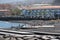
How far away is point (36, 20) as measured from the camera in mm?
4262

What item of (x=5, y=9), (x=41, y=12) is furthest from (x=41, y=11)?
(x=5, y=9)

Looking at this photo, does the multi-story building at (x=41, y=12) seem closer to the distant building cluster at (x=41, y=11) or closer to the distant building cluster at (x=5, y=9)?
the distant building cluster at (x=41, y=11)

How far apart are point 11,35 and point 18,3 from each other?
5.35 feet

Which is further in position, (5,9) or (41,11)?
(5,9)

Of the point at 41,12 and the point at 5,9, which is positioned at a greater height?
the point at 5,9

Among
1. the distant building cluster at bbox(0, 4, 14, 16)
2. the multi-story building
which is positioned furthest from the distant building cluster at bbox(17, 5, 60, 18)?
the distant building cluster at bbox(0, 4, 14, 16)

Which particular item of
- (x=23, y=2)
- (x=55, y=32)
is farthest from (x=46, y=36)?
(x=23, y=2)

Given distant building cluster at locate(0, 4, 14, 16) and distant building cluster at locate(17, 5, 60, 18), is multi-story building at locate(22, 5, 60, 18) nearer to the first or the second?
distant building cluster at locate(17, 5, 60, 18)

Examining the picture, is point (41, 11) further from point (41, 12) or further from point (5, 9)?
point (5, 9)

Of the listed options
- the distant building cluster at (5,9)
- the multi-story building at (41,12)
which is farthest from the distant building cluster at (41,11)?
the distant building cluster at (5,9)

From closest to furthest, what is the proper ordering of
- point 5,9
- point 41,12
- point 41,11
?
point 41,12 < point 41,11 < point 5,9

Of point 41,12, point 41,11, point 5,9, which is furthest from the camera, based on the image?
point 5,9

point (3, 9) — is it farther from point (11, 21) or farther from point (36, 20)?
point (36, 20)

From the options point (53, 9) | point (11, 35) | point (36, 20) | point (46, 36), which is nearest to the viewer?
point (46, 36)
